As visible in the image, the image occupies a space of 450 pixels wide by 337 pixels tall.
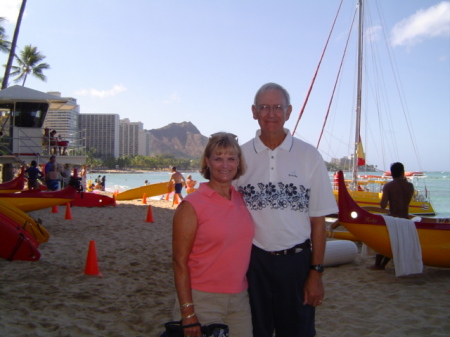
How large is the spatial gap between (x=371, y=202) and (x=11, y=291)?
14.4 meters

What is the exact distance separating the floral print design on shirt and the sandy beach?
2.24 metres

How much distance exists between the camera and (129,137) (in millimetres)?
158750

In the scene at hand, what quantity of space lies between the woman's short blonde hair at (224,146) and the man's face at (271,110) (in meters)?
0.26

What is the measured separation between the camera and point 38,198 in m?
9.19

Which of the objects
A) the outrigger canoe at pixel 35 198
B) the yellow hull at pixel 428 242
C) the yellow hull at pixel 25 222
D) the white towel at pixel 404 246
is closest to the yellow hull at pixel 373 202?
the yellow hull at pixel 428 242

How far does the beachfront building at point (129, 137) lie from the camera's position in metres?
154

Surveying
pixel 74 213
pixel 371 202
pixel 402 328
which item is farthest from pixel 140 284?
pixel 371 202

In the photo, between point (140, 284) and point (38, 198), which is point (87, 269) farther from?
point (38, 198)

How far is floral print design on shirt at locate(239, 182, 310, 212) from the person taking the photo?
2.37 m

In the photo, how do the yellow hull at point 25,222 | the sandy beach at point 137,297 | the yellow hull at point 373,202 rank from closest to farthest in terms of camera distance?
the sandy beach at point 137,297 → the yellow hull at point 25,222 → the yellow hull at point 373,202

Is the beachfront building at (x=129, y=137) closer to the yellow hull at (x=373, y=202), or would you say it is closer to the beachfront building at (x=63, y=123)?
the beachfront building at (x=63, y=123)

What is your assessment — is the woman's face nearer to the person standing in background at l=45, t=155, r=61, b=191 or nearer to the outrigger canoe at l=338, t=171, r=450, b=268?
the outrigger canoe at l=338, t=171, r=450, b=268

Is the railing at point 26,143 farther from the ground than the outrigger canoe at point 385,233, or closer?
farther from the ground

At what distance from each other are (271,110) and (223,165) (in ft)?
1.63
